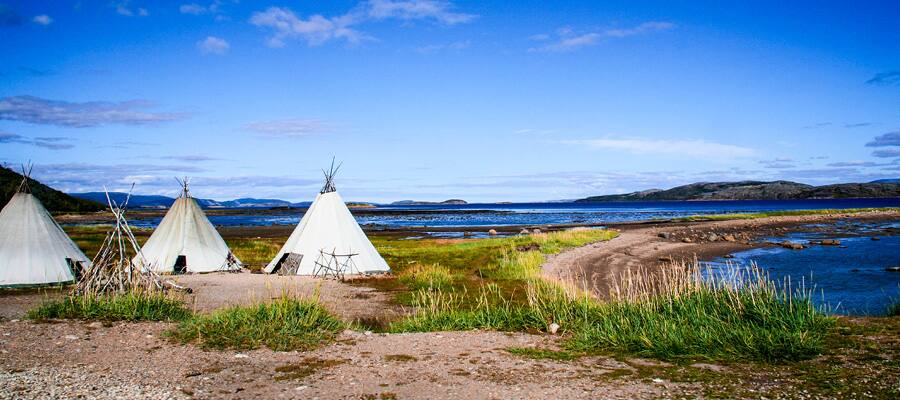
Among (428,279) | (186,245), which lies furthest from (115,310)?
(186,245)

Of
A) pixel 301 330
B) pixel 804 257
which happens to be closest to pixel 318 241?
pixel 301 330

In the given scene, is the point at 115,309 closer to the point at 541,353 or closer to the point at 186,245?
the point at 541,353

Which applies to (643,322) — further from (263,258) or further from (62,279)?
(263,258)

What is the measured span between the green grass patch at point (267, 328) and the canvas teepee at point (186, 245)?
58.4 ft

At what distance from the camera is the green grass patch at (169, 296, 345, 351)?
12.0m

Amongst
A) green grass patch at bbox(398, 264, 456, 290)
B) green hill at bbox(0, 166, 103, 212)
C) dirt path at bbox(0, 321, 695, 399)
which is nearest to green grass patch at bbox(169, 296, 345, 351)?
dirt path at bbox(0, 321, 695, 399)

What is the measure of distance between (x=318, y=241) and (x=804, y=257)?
29.7 meters

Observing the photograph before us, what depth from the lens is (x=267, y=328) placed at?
12.6 meters

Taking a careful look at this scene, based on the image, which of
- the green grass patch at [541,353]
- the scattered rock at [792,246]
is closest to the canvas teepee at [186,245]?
the green grass patch at [541,353]

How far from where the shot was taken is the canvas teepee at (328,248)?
27781mm

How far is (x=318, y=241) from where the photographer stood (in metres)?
28.2

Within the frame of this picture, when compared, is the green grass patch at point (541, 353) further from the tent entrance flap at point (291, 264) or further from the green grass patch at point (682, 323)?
the tent entrance flap at point (291, 264)

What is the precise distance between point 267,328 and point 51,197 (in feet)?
428

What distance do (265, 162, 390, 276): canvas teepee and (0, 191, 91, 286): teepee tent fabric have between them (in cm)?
868
